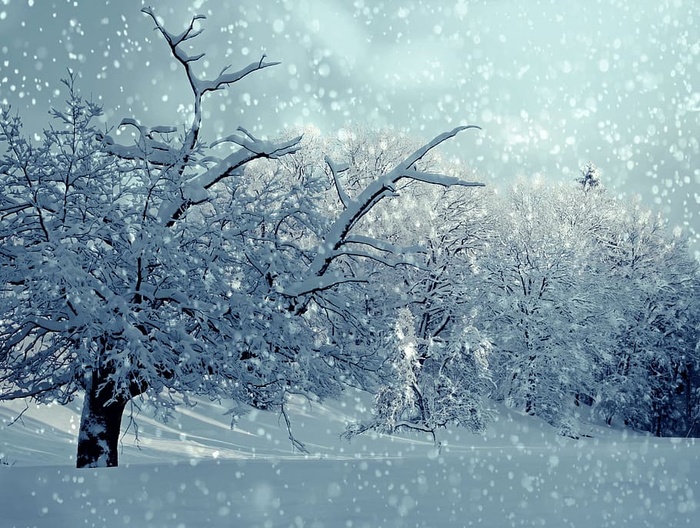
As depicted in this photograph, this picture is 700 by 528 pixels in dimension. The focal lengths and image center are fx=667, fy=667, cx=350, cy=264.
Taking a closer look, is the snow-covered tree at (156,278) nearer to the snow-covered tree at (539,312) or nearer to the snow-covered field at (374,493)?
the snow-covered field at (374,493)

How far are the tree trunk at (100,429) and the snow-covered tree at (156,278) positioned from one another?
2 cm

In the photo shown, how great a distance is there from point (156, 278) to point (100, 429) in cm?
203

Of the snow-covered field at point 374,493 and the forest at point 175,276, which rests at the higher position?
the forest at point 175,276

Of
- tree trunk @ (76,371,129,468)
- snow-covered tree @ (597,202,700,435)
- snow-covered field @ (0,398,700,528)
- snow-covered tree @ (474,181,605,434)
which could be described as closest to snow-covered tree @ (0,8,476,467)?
tree trunk @ (76,371,129,468)

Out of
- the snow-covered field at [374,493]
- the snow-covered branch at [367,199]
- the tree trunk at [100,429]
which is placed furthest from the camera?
the tree trunk at [100,429]

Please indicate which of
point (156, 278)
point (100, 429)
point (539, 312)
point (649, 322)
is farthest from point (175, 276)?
point (649, 322)

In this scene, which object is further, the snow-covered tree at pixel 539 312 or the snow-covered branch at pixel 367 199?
the snow-covered tree at pixel 539 312

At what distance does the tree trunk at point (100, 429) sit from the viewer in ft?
27.1

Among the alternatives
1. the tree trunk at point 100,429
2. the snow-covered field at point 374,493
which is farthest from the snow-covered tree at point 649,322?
the tree trunk at point 100,429

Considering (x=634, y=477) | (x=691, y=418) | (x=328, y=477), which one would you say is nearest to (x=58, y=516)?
(x=328, y=477)

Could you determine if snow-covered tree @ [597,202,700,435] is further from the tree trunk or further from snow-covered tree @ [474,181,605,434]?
the tree trunk

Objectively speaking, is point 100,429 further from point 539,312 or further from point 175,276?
point 539,312

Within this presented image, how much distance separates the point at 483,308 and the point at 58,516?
67.8ft

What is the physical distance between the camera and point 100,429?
331 inches
